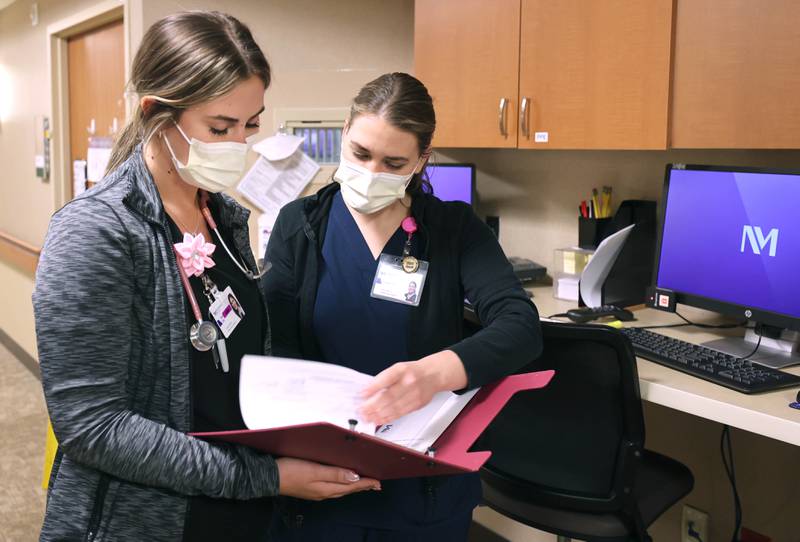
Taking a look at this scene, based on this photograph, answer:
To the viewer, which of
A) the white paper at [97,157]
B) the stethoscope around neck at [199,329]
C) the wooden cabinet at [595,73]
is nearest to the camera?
the stethoscope around neck at [199,329]

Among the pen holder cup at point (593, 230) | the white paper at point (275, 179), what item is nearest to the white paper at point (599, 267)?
the pen holder cup at point (593, 230)

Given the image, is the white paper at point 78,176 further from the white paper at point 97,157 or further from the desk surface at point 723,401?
the desk surface at point 723,401

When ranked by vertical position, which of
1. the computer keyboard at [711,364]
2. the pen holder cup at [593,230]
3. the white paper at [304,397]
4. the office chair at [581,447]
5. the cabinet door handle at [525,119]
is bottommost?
the office chair at [581,447]

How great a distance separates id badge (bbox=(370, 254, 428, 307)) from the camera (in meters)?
1.34

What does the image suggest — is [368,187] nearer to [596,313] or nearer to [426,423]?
[426,423]

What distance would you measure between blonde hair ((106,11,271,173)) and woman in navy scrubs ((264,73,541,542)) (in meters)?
0.35

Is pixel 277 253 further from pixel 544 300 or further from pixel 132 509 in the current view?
pixel 544 300

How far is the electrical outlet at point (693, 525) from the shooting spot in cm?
227

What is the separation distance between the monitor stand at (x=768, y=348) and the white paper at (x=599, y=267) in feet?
1.31

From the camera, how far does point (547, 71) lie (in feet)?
7.63

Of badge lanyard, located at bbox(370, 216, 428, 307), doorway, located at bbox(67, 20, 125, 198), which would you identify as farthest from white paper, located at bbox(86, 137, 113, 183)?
badge lanyard, located at bbox(370, 216, 428, 307)

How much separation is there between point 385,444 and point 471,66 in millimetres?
1873

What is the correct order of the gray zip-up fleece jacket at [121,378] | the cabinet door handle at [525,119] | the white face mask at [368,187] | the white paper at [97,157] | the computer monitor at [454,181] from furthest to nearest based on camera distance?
the white paper at [97,157], the computer monitor at [454,181], the cabinet door handle at [525,119], the white face mask at [368,187], the gray zip-up fleece jacket at [121,378]

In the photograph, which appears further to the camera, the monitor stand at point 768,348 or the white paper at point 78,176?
the white paper at point 78,176
